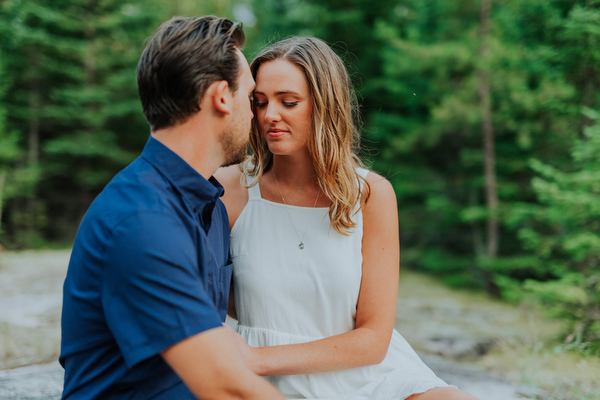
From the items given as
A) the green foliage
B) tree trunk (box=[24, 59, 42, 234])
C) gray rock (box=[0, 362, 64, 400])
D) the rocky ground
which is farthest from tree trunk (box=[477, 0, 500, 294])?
tree trunk (box=[24, 59, 42, 234])

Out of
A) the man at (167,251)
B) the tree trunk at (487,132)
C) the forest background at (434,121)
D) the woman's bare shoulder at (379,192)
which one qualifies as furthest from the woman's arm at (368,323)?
the tree trunk at (487,132)

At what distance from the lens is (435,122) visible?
8992mm

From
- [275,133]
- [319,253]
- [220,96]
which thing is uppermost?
[220,96]

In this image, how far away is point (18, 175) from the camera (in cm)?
1116

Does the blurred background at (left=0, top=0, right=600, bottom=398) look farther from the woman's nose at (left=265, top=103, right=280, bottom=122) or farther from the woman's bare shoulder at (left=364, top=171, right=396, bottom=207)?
the woman's nose at (left=265, top=103, right=280, bottom=122)

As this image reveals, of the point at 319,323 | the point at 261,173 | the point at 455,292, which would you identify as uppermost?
the point at 261,173

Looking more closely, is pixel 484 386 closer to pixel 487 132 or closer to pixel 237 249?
pixel 237 249

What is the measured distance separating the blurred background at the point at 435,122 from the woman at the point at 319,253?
32.6 inches

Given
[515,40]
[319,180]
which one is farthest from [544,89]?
[319,180]

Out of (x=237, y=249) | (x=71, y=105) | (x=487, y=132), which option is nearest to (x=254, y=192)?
(x=237, y=249)

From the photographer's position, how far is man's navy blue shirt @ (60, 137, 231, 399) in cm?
109

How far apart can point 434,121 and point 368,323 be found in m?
7.78

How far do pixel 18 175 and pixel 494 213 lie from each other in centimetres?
1050

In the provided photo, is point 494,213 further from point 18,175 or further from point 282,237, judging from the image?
point 18,175
